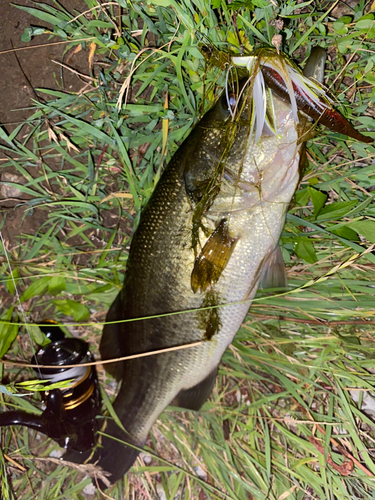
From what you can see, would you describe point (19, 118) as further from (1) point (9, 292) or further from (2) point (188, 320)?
(2) point (188, 320)

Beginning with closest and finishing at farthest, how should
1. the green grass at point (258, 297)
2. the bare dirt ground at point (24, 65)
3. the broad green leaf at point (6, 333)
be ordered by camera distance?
the green grass at point (258, 297), the bare dirt ground at point (24, 65), the broad green leaf at point (6, 333)

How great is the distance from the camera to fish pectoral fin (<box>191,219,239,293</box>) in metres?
1.55

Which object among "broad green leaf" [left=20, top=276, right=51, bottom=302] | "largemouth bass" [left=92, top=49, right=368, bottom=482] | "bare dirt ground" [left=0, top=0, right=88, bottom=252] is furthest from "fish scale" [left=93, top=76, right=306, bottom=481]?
"bare dirt ground" [left=0, top=0, right=88, bottom=252]

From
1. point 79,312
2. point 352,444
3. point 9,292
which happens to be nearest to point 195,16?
point 79,312

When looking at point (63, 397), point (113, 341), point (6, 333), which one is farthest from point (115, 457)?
point (6, 333)

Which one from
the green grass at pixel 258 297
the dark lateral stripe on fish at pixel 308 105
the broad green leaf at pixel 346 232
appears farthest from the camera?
the broad green leaf at pixel 346 232

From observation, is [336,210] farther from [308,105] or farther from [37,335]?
[37,335]

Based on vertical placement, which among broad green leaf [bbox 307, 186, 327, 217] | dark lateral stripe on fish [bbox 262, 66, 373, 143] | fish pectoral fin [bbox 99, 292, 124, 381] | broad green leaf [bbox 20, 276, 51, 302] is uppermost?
dark lateral stripe on fish [bbox 262, 66, 373, 143]

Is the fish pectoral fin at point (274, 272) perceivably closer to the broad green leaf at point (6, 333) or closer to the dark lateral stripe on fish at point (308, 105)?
the dark lateral stripe on fish at point (308, 105)

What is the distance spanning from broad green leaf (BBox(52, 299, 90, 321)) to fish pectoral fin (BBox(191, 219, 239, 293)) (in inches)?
39.5

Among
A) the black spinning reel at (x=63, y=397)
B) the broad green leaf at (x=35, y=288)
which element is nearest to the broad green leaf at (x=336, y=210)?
the black spinning reel at (x=63, y=397)

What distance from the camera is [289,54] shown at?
160 centimetres

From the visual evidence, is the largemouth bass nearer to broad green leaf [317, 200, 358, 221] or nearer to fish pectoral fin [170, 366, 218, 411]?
fish pectoral fin [170, 366, 218, 411]

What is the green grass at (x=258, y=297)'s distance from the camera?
166cm
